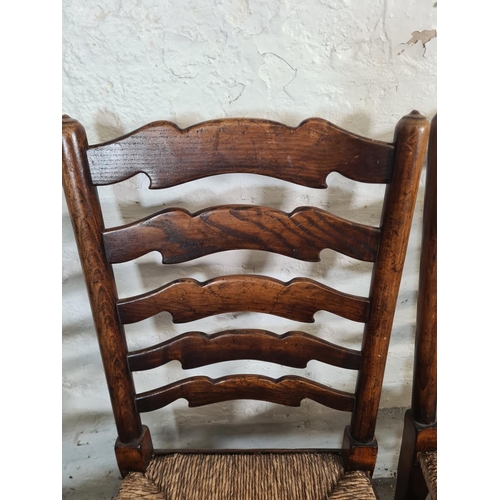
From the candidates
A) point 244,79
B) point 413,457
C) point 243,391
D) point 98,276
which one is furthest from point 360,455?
point 244,79

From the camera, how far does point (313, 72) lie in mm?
653

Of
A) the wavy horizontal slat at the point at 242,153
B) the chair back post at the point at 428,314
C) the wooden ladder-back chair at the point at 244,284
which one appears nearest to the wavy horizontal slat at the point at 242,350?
the wooden ladder-back chair at the point at 244,284

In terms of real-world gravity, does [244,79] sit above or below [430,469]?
above

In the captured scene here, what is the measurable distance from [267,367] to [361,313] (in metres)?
0.32

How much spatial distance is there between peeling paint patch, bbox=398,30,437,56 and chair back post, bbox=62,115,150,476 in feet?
1.60

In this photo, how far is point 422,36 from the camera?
25.2 inches

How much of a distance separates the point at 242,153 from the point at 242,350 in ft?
1.02

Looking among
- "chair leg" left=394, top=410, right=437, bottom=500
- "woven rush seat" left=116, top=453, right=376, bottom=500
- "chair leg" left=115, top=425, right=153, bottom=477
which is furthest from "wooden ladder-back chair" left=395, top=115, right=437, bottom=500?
"chair leg" left=115, top=425, right=153, bottom=477

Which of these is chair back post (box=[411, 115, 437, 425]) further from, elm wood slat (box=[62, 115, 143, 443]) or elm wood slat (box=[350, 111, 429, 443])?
elm wood slat (box=[62, 115, 143, 443])

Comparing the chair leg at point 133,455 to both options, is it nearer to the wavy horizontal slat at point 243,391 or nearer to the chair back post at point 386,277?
the wavy horizontal slat at point 243,391

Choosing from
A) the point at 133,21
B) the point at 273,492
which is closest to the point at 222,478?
the point at 273,492

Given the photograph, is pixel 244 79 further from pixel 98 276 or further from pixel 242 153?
pixel 98 276

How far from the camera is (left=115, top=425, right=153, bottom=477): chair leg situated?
732 mm

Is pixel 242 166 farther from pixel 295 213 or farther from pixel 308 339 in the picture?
pixel 308 339
